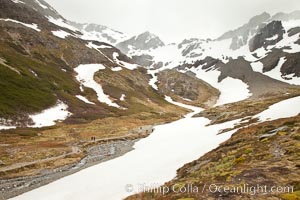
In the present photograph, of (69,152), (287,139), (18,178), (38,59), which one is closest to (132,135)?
(69,152)

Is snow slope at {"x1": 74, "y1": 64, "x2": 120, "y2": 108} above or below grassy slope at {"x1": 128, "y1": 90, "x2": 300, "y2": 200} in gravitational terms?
above

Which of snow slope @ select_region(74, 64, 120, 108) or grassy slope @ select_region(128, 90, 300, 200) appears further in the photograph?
snow slope @ select_region(74, 64, 120, 108)

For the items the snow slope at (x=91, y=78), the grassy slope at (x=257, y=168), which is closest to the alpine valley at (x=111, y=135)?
the grassy slope at (x=257, y=168)

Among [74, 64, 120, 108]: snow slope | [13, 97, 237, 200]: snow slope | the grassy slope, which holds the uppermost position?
[74, 64, 120, 108]: snow slope

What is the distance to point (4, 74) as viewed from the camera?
111 m

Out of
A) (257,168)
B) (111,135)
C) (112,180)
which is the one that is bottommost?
(112,180)

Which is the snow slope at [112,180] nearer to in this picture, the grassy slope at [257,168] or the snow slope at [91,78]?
the grassy slope at [257,168]

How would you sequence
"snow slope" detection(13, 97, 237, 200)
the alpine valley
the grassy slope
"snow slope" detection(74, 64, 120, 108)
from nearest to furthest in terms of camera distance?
the grassy slope → the alpine valley → "snow slope" detection(13, 97, 237, 200) → "snow slope" detection(74, 64, 120, 108)

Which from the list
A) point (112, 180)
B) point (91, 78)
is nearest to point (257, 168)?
point (112, 180)

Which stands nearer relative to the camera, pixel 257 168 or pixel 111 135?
pixel 257 168

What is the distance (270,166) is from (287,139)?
7.27 metres

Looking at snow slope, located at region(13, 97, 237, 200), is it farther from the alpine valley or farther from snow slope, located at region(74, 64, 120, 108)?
snow slope, located at region(74, 64, 120, 108)

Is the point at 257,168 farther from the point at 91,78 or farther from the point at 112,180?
the point at 91,78

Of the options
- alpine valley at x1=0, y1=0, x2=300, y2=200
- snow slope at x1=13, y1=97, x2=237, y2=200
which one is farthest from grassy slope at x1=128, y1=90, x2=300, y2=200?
snow slope at x1=13, y1=97, x2=237, y2=200
